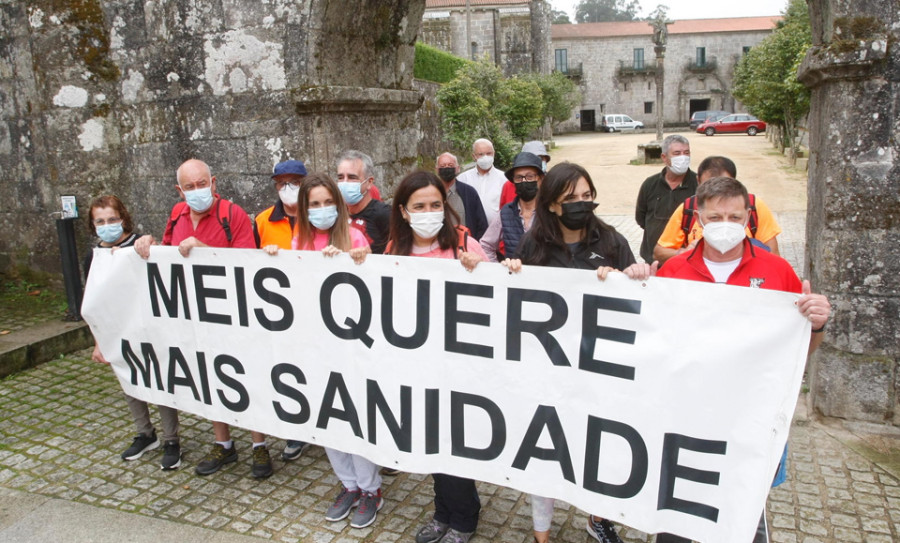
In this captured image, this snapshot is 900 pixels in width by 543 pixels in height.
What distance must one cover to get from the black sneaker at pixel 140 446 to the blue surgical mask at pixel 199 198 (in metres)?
1.46

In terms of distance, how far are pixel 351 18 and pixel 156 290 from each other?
2.97 metres

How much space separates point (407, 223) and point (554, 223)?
74 cm

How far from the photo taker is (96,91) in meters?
6.41

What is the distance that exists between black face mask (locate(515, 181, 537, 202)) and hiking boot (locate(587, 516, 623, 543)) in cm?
194

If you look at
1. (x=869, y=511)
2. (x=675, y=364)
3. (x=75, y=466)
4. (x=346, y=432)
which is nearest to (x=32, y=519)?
(x=75, y=466)

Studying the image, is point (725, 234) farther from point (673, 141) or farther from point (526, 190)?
point (673, 141)

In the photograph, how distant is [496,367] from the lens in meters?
2.94

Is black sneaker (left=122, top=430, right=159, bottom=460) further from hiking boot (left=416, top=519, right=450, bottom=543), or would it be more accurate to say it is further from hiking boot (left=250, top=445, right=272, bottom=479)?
hiking boot (left=416, top=519, right=450, bottom=543)

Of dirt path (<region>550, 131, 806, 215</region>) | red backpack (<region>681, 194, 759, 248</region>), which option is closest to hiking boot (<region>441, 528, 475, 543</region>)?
red backpack (<region>681, 194, 759, 248</region>)

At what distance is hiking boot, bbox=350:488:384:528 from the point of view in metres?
3.40

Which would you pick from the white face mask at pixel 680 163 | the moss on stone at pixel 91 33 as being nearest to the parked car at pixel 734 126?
the white face mask at pixel 680 163

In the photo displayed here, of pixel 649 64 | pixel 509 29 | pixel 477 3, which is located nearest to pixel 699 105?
pixel 649 64

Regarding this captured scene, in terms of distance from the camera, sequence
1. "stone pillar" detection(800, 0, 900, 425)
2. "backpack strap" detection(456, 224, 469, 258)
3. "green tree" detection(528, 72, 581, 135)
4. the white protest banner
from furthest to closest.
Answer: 1. "green tree" detection(528, 72, 581, 135)
2. "stone pillar" detection(800, 0, 900, 425)
3. "backpack strap" detection(456, 224, 469, 258)
4. the white protest banner

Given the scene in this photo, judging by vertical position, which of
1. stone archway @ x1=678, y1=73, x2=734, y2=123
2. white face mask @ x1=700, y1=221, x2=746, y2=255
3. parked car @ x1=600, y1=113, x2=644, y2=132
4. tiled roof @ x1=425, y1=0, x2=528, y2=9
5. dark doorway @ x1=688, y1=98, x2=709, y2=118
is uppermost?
tiled roof @ x1=425, y1=0, x2=528, y2=9
